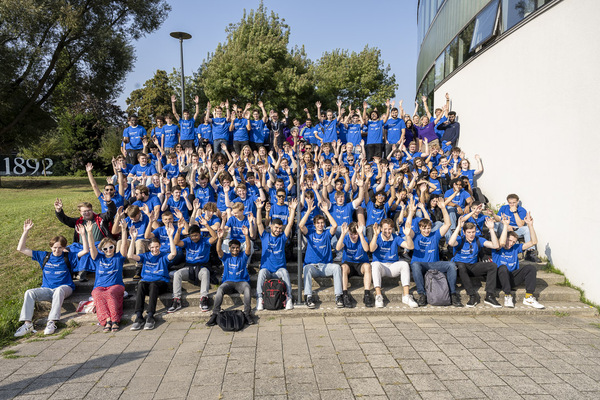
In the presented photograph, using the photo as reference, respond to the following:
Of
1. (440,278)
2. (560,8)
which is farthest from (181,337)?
(560,8)

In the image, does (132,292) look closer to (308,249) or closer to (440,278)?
(308,249)

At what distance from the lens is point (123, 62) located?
686 inches

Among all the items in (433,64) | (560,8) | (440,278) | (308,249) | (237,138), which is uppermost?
(433,64)

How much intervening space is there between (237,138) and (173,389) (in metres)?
8.71

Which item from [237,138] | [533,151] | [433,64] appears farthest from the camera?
[433,64]

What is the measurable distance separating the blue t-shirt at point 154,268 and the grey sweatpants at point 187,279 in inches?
7.7

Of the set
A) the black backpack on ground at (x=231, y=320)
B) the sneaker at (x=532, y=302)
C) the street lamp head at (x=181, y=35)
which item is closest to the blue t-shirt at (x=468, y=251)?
the sneaker at (x=532, y=302)

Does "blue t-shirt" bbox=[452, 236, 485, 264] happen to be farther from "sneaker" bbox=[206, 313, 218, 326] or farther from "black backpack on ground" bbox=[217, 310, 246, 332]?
"sneaker" bbox=[206, 313, 218, 326]

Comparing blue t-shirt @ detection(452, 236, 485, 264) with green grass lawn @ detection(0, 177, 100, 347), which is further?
blue t-shirt @ detection(452, 236, 485, 264)

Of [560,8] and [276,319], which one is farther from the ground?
[560,8]

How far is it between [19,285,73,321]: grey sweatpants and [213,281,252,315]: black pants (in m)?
2.56

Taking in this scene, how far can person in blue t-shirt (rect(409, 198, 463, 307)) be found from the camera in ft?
21.8

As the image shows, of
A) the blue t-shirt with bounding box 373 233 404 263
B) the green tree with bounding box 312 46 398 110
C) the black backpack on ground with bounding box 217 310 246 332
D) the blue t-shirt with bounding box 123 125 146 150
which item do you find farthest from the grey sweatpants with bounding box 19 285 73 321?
the green tree with bounding box 312 46 398 110

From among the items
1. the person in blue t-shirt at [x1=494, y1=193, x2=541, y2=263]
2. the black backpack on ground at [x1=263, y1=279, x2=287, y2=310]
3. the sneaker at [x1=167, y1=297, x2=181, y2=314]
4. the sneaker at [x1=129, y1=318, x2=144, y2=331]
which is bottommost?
the sneaker at [x1=129, y1=318, x2=144, y2=331]
